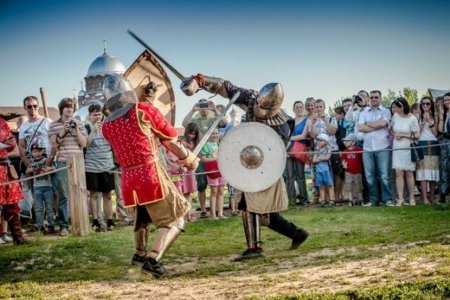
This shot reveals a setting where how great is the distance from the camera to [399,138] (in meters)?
9.01

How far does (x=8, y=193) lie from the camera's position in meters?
6.98

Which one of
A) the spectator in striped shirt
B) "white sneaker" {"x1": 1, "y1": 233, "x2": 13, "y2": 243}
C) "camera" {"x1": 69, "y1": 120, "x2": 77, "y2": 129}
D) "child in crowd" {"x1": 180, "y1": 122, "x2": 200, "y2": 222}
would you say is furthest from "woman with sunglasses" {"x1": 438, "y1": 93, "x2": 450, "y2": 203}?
"white sneaker" {"x1": 1, "y1": 233, "x2": 13, "y2": 243}

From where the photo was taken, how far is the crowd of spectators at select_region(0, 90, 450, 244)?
7.82 m

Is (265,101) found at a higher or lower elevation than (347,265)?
higher

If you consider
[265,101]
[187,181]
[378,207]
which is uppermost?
[265,101]

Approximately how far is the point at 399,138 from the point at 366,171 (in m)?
0.78

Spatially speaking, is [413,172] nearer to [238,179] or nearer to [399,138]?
[399,138]

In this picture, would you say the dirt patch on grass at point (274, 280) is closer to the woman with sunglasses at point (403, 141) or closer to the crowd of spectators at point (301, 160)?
the crowd of spectators at point (301, 160)

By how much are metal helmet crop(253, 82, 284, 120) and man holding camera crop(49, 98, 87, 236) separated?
10.4 ft

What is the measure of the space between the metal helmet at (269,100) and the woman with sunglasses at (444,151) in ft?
14.5

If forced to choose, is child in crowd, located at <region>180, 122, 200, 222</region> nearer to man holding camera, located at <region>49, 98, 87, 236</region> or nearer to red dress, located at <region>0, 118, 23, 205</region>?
man holding camera, located at <region>49, 98, 87, 236</region>

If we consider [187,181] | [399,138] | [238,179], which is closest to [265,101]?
[238,179]

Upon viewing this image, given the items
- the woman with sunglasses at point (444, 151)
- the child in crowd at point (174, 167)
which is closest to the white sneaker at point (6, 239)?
the child in crowd at point (174, 167)

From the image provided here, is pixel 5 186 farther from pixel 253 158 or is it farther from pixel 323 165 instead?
pixel 323 165
